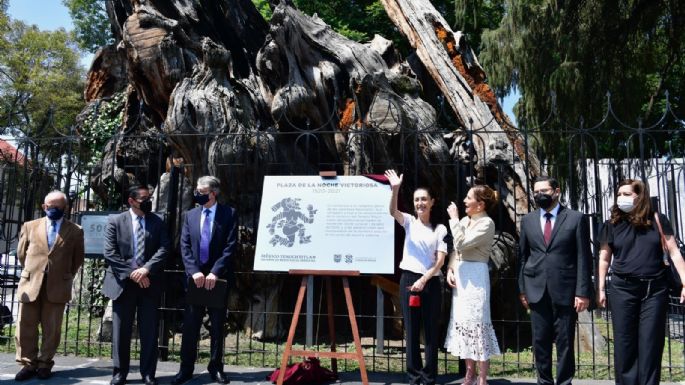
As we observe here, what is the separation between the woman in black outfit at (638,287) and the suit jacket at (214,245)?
2995 millimetres

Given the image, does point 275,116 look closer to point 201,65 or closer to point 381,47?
point 201,65

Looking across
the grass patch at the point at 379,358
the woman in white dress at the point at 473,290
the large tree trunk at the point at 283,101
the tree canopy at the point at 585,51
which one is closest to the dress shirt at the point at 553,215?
the woman in white dress at the point at 473,290

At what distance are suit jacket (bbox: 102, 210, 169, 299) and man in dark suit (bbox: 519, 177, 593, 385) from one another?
305cm

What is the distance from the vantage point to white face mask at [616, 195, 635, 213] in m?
4.12

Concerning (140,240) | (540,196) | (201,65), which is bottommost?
(140,240)

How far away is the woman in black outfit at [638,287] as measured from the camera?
398 cm

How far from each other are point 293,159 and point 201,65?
1.97 meters

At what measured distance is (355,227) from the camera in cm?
486

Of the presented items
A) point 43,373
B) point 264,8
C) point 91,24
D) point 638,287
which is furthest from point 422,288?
point 91,24

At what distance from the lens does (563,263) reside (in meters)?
4.25

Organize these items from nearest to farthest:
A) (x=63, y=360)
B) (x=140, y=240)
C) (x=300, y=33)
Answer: (x=140, y=240), (x=63, y=360), (x=300, y=33)

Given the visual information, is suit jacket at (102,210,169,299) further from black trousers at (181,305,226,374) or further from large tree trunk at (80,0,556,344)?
large tree trunk at (80,0,556,344)

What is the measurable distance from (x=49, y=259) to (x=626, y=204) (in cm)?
480

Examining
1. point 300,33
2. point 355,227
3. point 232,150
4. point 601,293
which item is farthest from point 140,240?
point 300,33
